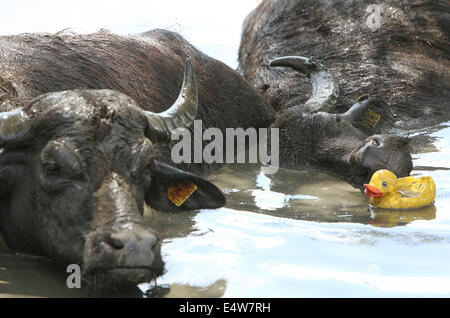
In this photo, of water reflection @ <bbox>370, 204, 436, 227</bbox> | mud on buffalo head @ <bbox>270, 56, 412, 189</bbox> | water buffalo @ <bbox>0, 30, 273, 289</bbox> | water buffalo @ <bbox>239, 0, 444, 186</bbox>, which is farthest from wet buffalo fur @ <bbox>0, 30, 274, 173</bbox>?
water reflection @ <bbox>370, 204, 436, 227</bbox>

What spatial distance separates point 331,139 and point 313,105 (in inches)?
27.5

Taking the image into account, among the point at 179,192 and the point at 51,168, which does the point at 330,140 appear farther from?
the point at 51,168

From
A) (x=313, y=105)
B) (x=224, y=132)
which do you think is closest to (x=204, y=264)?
(x=224, y=132)

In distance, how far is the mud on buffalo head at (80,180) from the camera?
364cm

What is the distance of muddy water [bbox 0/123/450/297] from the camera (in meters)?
3.89

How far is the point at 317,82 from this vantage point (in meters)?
8.40

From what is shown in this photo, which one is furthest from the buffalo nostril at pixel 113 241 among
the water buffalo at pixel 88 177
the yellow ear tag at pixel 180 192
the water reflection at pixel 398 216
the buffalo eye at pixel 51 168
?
the water reflection at pixel 398 216

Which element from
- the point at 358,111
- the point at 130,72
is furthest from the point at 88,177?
the point at 358,111

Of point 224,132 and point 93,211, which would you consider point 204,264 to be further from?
point 224,132

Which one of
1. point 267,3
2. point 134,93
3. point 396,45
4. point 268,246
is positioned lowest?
point 268,246

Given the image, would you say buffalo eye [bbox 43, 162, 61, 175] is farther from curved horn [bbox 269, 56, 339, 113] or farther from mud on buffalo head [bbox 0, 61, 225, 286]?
curved horn [bbox 269, 56, 339, 113]

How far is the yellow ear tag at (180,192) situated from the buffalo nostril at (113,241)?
1320 mm

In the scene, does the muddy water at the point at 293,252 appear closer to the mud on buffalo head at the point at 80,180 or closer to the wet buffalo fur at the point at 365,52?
the mud on buffalo head at the point at 80,180
